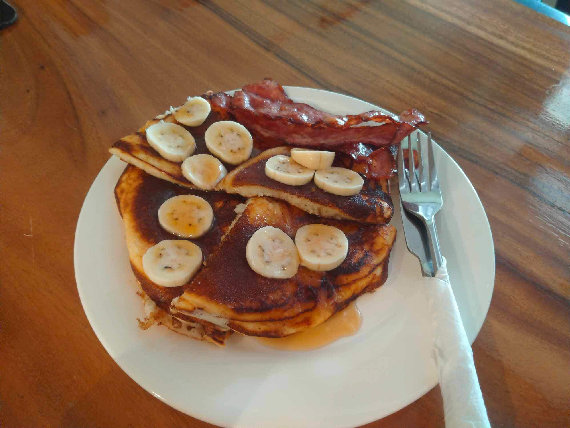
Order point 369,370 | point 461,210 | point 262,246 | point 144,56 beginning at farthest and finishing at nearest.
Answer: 1. point 144,56
2. point 461,210
3. point 262,246
4. point 369,370

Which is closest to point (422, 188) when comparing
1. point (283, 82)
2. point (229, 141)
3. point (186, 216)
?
point (229, 141)

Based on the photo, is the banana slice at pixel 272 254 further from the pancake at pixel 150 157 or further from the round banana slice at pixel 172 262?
the pancake at pixel 150 157

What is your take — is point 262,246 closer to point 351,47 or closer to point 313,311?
point 313,311

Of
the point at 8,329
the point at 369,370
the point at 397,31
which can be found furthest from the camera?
the point at 397,31

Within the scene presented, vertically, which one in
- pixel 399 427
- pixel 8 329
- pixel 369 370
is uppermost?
pixel 369 370

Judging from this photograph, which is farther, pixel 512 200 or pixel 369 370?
pixel 512 200

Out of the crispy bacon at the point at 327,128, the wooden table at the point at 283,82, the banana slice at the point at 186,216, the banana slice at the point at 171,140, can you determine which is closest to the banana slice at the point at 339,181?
the crispy bacon at the point at 327,128

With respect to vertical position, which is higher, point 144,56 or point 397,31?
point 397,31

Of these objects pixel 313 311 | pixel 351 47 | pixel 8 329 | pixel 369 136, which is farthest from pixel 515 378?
pixel 351 47
